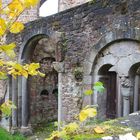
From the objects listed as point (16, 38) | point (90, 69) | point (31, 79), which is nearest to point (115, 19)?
point (90, 69)

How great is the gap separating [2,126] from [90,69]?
19.4 ft

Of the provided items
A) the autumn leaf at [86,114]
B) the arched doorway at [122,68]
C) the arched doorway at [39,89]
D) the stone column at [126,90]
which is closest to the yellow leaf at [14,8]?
the autumn leaf at [86,114]

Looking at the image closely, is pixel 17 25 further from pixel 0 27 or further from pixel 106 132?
pixel 106 132

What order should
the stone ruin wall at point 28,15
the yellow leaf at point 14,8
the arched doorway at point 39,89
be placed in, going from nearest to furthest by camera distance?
the yellow leaf at point 14,8 < the arched doorway at point 39,89 < the stone ruin wall at point 28,15

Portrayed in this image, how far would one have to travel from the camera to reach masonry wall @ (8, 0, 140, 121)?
6.87 m

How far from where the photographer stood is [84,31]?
313 inches

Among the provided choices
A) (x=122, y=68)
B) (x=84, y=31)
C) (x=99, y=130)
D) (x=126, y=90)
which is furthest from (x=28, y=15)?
(x=99, y=130)

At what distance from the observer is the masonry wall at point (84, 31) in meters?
6.87

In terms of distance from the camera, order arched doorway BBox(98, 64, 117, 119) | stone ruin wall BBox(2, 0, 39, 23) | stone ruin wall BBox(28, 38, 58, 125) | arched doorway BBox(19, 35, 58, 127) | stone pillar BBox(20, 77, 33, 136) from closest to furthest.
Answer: arched doorway BBox(98, 64, 117, 119) < stone pillar BBox(20, 77, 33, 136) < arched doorway BBox(19, 35, 58, 127) < stone ruin wall BBox(28, 38, 58, 125) < stone ruin wall BBox(2, 0, 39, 23)

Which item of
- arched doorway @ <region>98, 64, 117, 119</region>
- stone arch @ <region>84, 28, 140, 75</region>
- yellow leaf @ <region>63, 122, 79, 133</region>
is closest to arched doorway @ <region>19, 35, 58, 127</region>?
arched doorway @ <region>98, 64, 117, 119</region>

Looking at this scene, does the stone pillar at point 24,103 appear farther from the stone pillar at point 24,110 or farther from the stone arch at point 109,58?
the stone arch at point 109,58

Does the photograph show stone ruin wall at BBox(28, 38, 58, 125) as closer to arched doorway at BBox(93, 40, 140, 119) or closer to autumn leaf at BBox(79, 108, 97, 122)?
arched doorway at BBox(93, 40, 140, 119)

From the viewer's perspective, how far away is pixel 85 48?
7906 mm

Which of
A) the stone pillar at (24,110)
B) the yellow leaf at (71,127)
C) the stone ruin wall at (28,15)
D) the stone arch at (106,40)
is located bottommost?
the stone pillar at (24,110)
